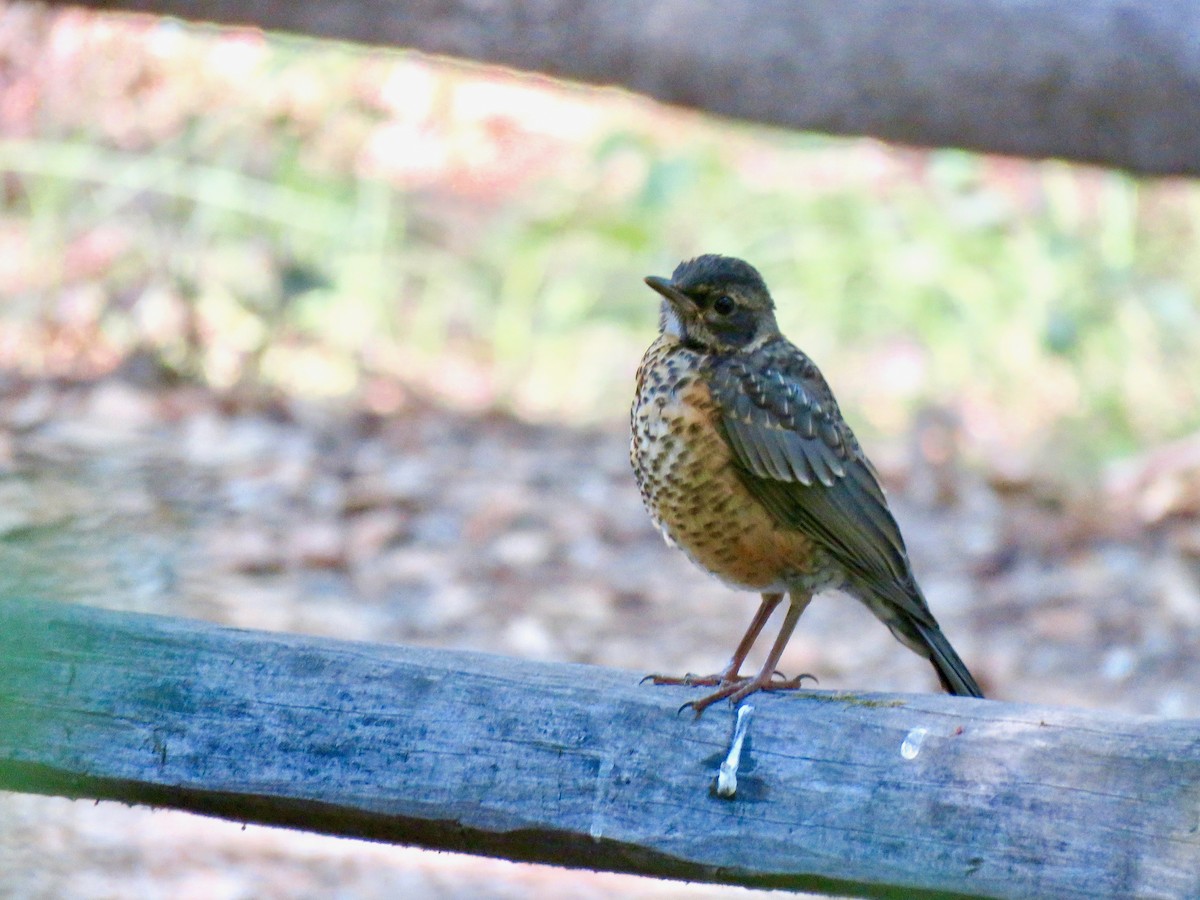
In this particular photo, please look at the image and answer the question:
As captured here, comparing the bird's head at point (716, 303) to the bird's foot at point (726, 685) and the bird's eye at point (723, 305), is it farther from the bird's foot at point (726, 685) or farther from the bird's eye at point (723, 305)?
the bird's foot at point (726, 685)

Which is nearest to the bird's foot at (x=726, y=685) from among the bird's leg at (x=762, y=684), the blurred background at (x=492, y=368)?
the bird's leg at (x=762, y=684)

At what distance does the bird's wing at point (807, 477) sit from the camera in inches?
114

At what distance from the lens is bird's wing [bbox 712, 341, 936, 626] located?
2885 mm

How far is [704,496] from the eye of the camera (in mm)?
2857

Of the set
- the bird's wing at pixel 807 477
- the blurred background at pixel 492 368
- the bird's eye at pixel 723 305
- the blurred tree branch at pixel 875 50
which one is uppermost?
the blurred tree branch at pixel 875 50

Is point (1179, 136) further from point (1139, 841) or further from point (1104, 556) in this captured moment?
point (1139, 841)

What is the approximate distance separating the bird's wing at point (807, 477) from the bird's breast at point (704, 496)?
0.09 ft

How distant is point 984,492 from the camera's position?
6590 mm

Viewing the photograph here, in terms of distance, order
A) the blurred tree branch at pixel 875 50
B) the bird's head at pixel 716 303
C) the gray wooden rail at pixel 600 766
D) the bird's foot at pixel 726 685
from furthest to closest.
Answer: the blurred tree branch at pixel 875 50, the bird's head at pixel 716 303, the bird's foot at pixel 726 685, the gray wooden rail at pixel 600 766

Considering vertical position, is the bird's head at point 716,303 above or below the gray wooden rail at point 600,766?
above

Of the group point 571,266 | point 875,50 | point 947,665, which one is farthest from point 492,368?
point 947,665

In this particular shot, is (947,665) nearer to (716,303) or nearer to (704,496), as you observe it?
(704,496)

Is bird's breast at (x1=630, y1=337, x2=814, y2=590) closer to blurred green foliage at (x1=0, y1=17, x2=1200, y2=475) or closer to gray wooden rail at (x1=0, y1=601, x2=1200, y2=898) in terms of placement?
gray wooden rail at (x1=0, y1=601, x2=1200, y2=898)

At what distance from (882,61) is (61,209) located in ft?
15.3
